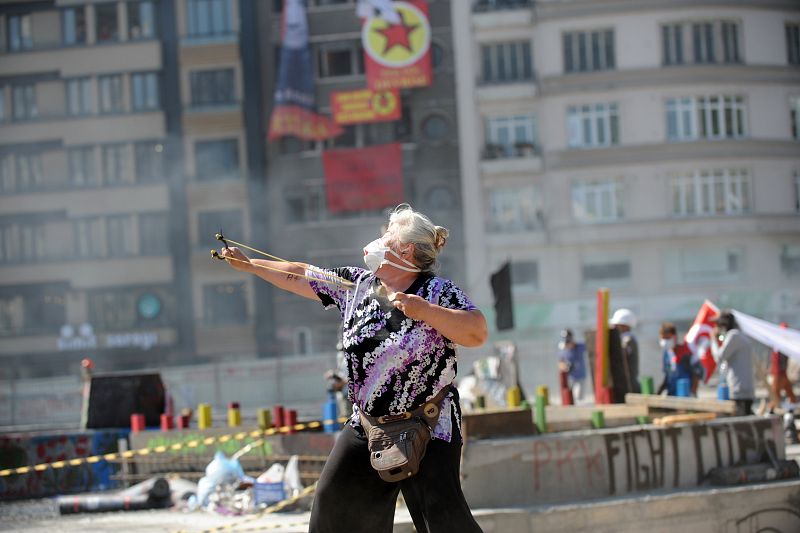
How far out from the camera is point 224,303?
143 feet

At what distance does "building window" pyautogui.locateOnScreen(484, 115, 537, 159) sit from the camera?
41.4 metres

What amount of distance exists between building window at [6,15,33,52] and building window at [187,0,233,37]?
7.06 meters

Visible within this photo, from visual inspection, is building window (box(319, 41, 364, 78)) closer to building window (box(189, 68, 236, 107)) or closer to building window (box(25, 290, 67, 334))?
building window (box(189, 68, 236, 107))

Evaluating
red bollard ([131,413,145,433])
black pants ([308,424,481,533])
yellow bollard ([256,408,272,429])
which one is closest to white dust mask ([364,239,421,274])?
black pants ([308,424,481,533])

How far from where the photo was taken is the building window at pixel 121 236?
4447 cm

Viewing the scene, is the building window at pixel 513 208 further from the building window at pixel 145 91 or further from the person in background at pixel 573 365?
the person in background at pixel 573 365

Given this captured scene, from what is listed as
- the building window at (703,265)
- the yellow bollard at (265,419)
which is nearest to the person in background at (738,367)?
the yellow bollard at (265,419)

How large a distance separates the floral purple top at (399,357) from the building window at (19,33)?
44677 millimetres

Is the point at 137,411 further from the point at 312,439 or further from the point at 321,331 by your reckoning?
the point at 321,331

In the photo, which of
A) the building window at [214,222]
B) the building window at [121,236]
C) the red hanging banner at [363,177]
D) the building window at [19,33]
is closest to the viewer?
the red hanging banner at [363,177]

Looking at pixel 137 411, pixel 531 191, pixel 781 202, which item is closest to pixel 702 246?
pixel 781 202

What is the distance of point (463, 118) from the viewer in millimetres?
41875

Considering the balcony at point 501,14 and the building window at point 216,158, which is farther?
the building window at point 216,158

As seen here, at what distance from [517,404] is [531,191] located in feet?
109
